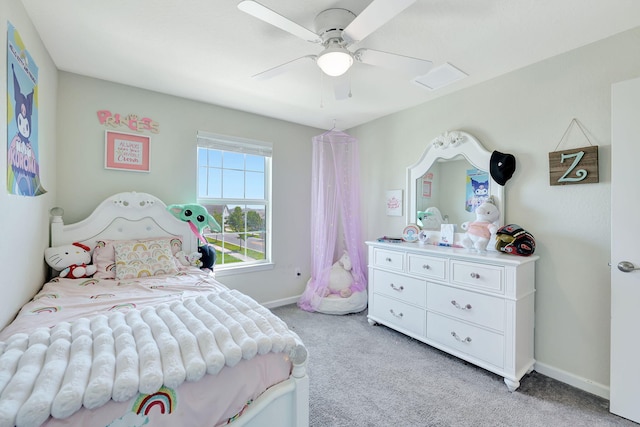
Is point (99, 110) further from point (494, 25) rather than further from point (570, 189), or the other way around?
point (570, 189)

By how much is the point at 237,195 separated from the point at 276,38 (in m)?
1.87

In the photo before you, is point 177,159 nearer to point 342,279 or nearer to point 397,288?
point 342,279

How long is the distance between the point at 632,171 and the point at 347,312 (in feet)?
8.62

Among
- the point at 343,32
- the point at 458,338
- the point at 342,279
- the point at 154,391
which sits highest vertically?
the point at 343,32

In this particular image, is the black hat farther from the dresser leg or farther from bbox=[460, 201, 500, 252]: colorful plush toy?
the dresser leg

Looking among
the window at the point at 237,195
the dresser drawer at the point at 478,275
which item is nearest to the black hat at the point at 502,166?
the dresser drawer at the point at 478,275

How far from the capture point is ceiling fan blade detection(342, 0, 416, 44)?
1.22 m

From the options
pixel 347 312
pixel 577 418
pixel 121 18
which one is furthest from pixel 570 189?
pixel 121 18

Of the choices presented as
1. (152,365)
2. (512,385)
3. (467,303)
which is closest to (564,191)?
(467,303)

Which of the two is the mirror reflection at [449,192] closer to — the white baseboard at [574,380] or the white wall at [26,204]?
the white baseboard at [574,380]

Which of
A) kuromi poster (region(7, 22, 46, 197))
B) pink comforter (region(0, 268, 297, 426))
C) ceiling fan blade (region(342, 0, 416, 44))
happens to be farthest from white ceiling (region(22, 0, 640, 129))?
pink comforter (region(0, 268, 297, 426))

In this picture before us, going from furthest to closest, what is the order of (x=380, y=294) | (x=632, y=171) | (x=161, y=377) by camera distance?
(x=380, y=294)
(x=632, y=171)
(x=161, y=377)

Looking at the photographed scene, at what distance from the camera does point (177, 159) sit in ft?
9.45

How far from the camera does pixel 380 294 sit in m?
2.89
